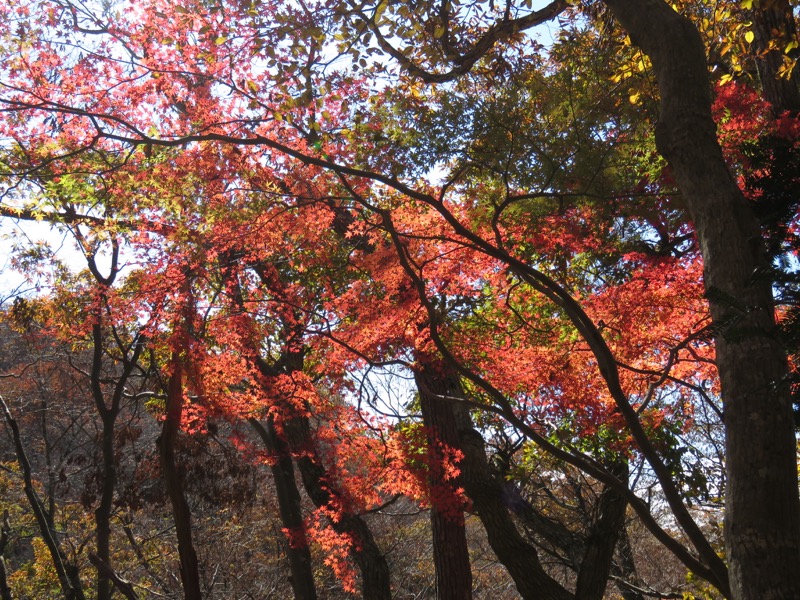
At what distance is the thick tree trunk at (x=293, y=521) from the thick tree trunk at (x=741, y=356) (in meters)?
7.71

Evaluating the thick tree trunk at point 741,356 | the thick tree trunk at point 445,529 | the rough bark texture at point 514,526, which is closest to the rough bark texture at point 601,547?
the rough bark texture at point 514,526

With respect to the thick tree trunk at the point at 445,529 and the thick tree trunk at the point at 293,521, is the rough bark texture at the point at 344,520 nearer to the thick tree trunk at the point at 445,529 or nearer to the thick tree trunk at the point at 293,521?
the thick tree trunk at the point at 293,521

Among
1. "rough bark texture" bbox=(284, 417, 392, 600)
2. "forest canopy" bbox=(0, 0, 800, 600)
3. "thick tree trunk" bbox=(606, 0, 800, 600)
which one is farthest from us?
"rough bark texture" bbox=(284, 417, 392, 600)

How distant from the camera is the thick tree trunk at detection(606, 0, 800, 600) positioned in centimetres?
271

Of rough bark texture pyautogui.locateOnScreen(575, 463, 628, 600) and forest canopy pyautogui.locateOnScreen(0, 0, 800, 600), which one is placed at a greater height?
forest canopy pyautogui.locateOnScreen(0, 0, 800, 600)

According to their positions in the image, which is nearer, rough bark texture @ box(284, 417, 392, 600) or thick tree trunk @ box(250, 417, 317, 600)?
rough bark texture @ box(284, 417, 392, 600)

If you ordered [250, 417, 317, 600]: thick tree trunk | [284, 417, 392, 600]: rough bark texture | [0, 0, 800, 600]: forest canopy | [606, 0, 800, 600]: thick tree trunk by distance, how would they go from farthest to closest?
[250, 417, 317, 600]: thick tree trunk < [284, 417, 392, 600]: rough bark texture < [0, 0, 800, 600]: forest canopy < [606, 0, 800, 600]: thick tree trunk

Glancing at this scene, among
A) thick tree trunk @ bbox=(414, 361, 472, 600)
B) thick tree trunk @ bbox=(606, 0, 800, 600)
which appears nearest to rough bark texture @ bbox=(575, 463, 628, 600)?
thick tree trunk @ bbox=(414, 361, 472, 600)

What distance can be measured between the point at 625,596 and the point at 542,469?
2.33 metres

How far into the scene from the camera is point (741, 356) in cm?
290

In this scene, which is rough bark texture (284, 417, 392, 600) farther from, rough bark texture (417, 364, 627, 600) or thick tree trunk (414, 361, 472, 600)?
rough bark texture (417, 364, 627, 600)

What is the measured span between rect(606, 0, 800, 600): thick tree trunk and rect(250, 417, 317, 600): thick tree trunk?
7710 millimetres

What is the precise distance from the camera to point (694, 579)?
8867mm

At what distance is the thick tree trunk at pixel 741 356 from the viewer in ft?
8.91
